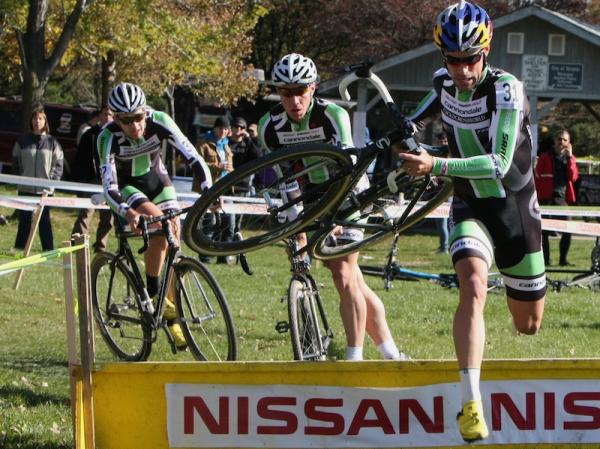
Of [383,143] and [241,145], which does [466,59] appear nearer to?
[383,143]

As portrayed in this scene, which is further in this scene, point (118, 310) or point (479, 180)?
point (118, 310)

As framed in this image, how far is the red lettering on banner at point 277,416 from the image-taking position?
5.80 metres

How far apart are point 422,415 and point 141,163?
3900mm

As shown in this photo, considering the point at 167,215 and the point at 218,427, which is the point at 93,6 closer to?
the point at 167,215

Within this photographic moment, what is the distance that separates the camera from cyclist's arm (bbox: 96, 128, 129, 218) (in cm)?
842

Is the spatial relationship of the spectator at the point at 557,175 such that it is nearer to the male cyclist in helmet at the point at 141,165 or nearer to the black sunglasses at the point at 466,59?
the male cyclist in helmet at the point at 141,165

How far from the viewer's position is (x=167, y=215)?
8.20m

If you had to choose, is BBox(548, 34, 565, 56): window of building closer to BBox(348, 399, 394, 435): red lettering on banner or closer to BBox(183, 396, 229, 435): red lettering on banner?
BBox(348, 399, 394, 435): red lettering on banner

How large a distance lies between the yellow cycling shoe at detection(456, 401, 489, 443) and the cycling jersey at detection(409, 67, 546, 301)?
78 cm

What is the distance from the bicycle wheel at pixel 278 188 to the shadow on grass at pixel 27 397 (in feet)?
4.74

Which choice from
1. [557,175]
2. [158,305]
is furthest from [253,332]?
[557,175]

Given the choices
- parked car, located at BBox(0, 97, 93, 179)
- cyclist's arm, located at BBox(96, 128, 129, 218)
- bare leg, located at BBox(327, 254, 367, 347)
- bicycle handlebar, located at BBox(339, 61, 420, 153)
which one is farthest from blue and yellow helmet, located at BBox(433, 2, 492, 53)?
parked car, located at BBox(0, 97, 93, 179)

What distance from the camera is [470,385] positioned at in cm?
547

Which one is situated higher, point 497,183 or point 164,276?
point 497,183
